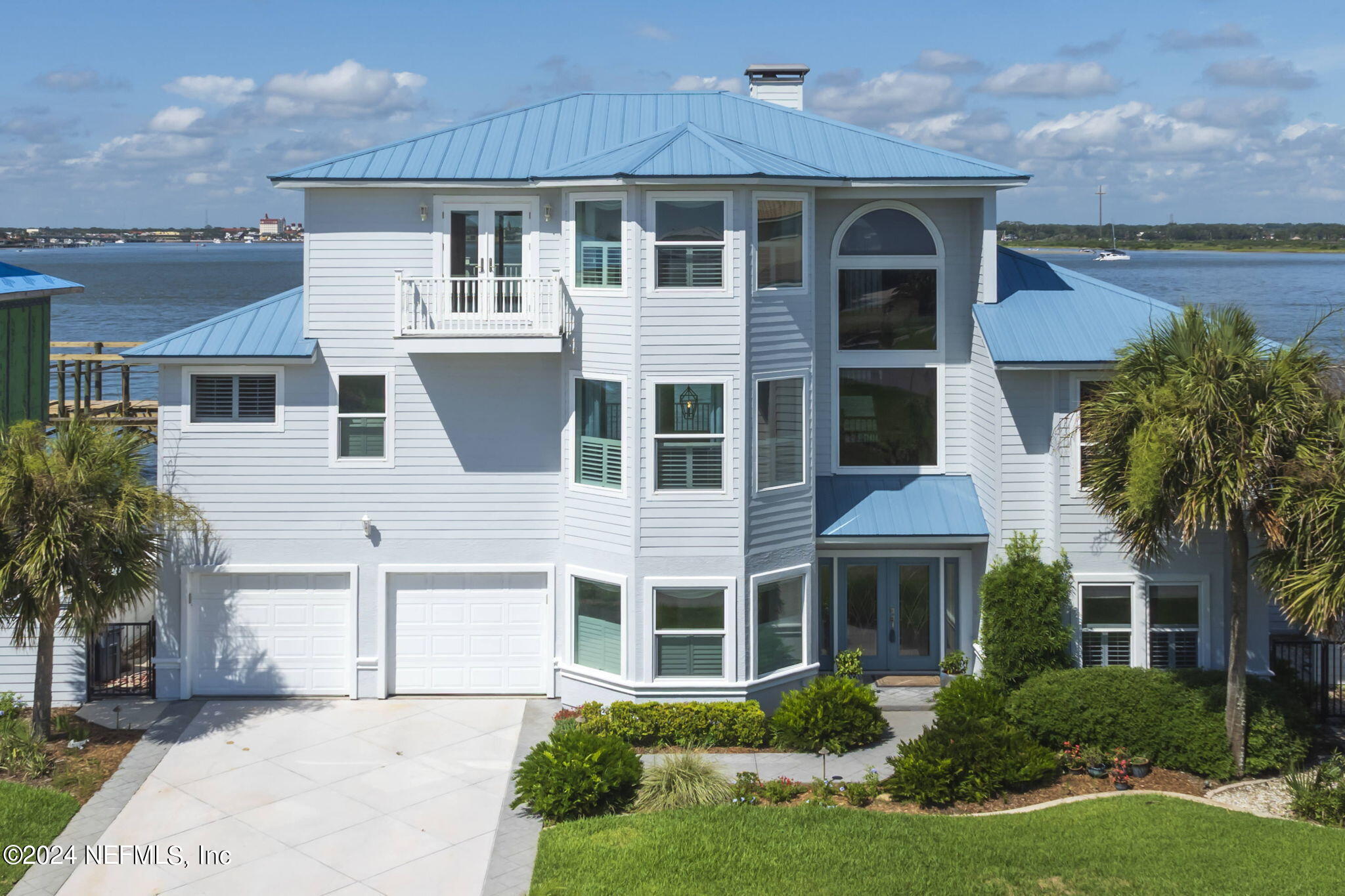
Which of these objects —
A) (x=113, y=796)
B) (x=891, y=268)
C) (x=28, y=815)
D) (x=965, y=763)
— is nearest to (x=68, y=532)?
(x=113, y=796)

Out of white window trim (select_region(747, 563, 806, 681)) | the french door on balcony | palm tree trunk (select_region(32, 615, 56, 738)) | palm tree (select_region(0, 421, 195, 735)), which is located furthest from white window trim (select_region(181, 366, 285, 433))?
white window trim (select_region(747, 563, 806, 681))

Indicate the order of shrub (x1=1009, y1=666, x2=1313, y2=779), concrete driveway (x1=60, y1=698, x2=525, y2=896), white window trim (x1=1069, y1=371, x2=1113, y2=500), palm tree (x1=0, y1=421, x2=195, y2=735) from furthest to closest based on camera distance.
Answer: white window trim (x1=1069, y1=371, x2=1113, y2=500) < palm tree (x1=0, y1=421, x2=195, y2=735) < shrub (x1=1009, y1=666, x2=1313, y2=779) < concrete driveway (x1=60, y1=698, x2=525, y2=896)

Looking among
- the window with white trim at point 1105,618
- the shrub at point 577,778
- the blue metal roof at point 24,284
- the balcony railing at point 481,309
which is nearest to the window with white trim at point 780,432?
the balcony railing at point 481,309

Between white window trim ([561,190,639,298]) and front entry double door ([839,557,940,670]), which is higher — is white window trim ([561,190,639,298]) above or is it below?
above

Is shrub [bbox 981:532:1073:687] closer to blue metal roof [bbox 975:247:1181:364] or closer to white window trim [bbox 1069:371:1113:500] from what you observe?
white window trim [bbox 1069:371:1113:500]

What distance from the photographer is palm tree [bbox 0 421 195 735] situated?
17250 millimetres

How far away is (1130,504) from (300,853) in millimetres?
10755

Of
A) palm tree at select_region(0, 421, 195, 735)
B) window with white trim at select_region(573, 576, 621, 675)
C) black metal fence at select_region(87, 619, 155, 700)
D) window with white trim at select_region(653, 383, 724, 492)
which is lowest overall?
black metal fence at select_region(87, 619, 155, 700)

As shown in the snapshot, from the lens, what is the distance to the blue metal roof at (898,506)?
2003 cm

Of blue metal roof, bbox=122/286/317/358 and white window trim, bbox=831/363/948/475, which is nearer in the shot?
blue metal roof, bbox=122/286/317/358

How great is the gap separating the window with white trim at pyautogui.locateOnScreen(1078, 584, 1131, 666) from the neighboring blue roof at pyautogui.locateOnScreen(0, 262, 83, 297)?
1773 centimetres

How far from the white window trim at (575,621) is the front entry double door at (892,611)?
12.4 ft

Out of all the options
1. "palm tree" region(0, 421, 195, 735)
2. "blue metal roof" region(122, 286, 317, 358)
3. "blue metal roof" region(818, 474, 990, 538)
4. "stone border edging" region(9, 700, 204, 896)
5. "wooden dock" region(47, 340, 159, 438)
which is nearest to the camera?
"stone border edging" region(9, 700, 204, 896)

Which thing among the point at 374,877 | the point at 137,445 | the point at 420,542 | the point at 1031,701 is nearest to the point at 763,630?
the point at 1031,701
